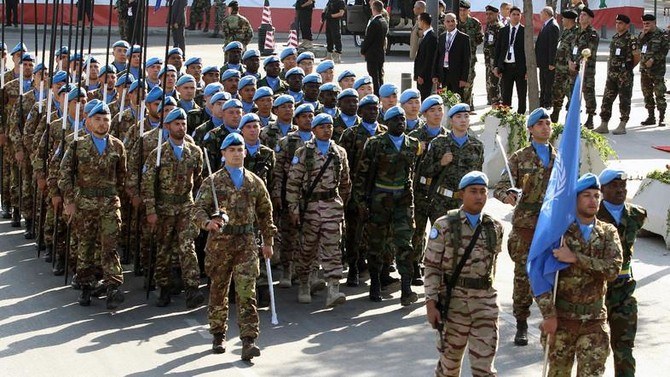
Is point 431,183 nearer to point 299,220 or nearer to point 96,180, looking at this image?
point 299,220

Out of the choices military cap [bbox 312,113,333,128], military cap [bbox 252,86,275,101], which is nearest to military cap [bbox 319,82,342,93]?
military cap [bbox 252,86,275,101]

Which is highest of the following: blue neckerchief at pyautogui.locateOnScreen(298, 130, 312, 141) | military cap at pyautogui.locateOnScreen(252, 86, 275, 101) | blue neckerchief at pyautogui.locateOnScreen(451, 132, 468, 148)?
military cap at pyautogui.locateOnScreen(252, 86, 275, 101)

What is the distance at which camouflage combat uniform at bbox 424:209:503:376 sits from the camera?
30.8 ft

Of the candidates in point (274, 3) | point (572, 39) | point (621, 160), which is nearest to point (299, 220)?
point (621, 160)

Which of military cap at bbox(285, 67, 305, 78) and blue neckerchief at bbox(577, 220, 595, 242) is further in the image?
military cap at bbox(285, 67, 305, 78)

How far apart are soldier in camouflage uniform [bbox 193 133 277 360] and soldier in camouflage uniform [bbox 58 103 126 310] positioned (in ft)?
6.04

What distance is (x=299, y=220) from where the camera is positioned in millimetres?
12969

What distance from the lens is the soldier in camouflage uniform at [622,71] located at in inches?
873

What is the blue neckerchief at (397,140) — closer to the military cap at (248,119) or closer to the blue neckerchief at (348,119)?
the blue neckerchief at (348,119)

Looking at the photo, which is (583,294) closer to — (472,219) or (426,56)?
(472,219)

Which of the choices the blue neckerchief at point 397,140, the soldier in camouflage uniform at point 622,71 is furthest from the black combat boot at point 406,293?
the soldier in camouflage uniform at point 622,71

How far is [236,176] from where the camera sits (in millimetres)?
11352

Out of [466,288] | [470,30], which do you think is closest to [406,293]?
[466,288]

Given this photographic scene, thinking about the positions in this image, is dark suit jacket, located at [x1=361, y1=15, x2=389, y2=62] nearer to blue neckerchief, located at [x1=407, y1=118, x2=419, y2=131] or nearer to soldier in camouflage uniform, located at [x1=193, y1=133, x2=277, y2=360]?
blue neckerchief, located at [x1=407, y1=118, x2=419, y2=131]
